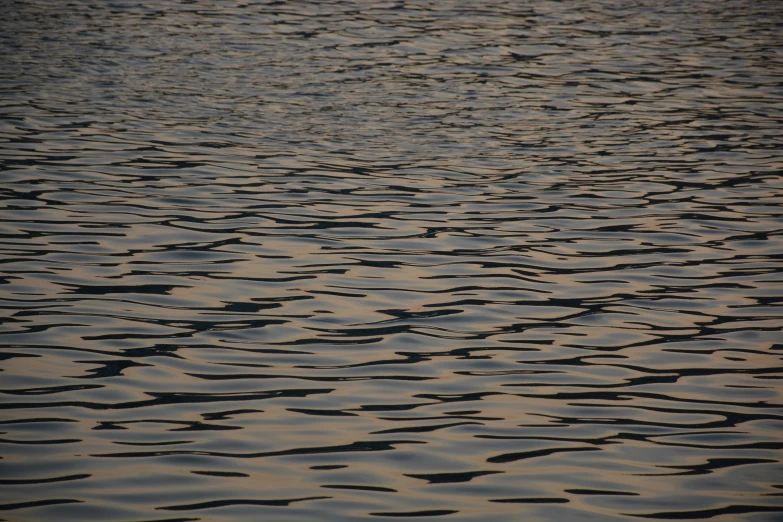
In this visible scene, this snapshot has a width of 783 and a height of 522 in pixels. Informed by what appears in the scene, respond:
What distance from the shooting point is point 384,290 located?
8.33 meters

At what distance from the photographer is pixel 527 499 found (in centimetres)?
527

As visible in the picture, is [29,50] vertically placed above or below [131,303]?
above

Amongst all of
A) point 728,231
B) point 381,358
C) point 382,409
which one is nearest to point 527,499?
point 382,409

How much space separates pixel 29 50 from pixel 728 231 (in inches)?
490

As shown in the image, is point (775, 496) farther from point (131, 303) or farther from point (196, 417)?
point (131, 303)

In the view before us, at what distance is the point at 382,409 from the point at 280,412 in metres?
0.63

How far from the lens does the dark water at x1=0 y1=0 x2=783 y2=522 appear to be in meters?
5.46

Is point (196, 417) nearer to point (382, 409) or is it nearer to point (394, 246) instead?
point (382, 409)

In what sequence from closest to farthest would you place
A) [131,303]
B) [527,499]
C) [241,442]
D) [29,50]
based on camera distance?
[527,499]
[241,442]
[131,303]
[29,50]

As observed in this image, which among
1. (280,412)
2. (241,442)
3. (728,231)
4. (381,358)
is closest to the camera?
(241,442)

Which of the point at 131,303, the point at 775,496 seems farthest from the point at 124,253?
the point at 775,496

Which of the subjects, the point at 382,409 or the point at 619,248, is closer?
the point at 382,409

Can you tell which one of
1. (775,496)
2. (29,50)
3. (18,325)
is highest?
(29,50)

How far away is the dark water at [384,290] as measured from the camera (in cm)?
546
